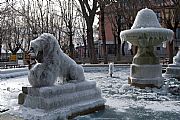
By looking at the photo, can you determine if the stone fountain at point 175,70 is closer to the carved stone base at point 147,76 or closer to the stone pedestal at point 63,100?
the carved stone base at point 147,76

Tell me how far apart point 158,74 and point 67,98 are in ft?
18.0

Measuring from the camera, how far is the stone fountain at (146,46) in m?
9.98

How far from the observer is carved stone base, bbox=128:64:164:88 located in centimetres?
1004

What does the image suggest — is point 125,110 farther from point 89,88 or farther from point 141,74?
point 141,74

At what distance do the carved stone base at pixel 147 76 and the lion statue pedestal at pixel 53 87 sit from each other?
4253 mm

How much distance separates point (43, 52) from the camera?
5.63 m

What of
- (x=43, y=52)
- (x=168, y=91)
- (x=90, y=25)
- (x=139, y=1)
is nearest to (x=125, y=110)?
→ (x=43, y=52)

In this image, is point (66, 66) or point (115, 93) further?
point (115, 93)

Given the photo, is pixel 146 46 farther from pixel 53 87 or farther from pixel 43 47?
pixel 53 87

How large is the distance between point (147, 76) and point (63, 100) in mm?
5326

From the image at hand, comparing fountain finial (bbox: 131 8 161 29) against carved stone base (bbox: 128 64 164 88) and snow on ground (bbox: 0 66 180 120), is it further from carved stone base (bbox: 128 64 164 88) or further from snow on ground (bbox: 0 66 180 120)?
snow on ground (bbox: 0 66 180 120)

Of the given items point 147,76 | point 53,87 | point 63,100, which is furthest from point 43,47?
point 147,76

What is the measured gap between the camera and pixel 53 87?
5.40 metres

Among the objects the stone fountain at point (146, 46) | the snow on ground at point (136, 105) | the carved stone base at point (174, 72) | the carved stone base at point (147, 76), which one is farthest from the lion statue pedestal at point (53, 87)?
the carved stone base at point (174, 72)
